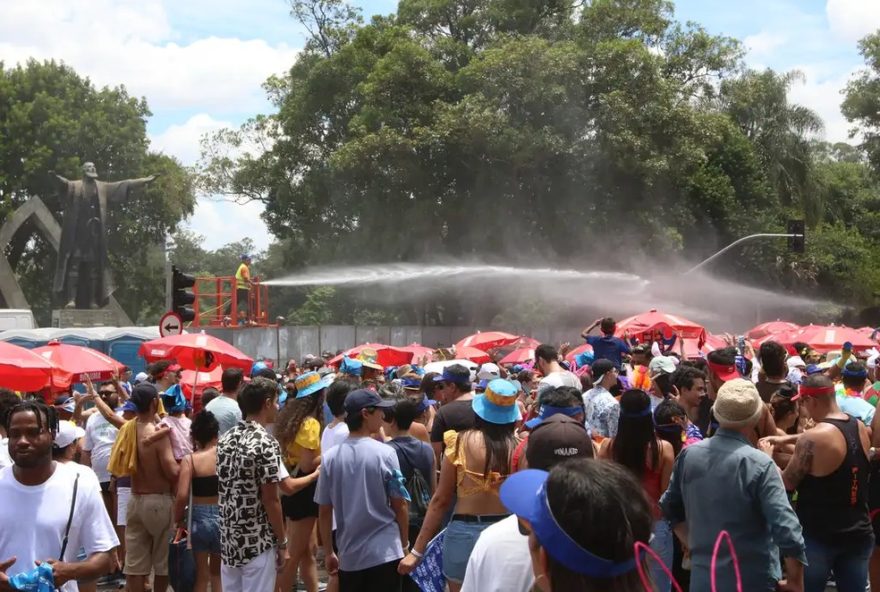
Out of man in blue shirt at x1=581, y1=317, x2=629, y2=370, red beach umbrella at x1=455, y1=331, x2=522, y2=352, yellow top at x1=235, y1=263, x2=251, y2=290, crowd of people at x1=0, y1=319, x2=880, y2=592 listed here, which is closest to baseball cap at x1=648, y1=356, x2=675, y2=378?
crowd of people at x1=0, y1=319, x2=880, y2=592

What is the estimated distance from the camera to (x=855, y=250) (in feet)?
166

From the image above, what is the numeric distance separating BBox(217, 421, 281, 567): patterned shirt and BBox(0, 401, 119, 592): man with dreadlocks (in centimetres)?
226

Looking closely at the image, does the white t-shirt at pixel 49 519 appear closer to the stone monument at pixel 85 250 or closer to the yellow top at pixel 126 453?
the yellow top at pixel 126 453

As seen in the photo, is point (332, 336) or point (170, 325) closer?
point (170, 325)

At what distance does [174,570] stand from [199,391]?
6.92 meters

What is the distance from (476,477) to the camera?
5723 mm

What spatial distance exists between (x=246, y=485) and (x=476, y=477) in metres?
1.77

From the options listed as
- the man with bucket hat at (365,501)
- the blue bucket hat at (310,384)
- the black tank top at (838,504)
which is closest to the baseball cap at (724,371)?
the black tank top at (838,504)

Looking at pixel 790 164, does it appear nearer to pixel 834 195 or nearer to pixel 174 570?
pixel 834 195

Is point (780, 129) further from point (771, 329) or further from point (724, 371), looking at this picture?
point (724, 371)

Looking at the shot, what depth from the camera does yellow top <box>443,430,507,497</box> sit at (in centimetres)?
571

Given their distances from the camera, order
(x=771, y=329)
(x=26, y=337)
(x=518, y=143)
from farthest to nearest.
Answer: (x=518, y=143)
(x=26, y=337)
(x=771, y=329)

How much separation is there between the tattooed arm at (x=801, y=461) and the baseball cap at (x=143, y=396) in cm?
459

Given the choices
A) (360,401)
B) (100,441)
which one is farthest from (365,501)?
(100,441)
